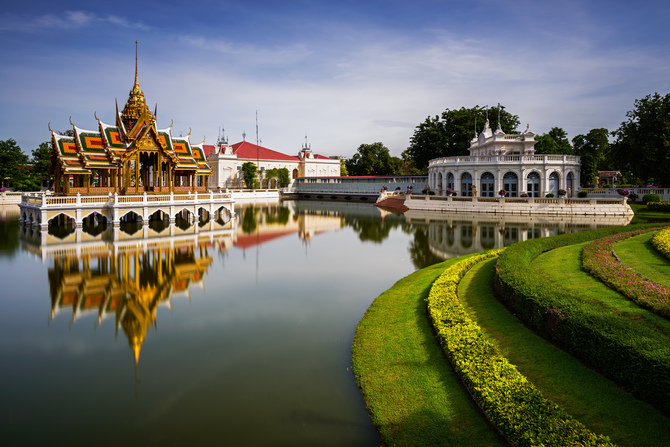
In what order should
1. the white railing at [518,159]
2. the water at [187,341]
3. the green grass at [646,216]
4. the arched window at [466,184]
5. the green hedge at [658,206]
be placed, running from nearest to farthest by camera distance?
the water at [187,341] → the green grass at [646,216] → the green hedge at [658,206] → the white railing at [518,159] → the arched window at [466,184]

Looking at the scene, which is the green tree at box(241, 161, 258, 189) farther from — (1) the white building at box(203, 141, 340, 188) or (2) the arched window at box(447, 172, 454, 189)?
(2) the arched window at box(447, 172, 454, 189)

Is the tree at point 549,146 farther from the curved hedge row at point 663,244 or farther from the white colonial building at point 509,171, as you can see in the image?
the curved hedge row at point 663,244

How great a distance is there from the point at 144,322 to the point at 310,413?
5.95m

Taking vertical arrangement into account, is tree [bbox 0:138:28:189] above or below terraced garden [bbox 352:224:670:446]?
above

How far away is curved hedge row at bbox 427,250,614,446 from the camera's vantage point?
16.7ft

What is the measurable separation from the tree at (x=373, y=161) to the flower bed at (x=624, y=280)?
2879 inches

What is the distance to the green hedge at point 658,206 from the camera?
35.2 meters

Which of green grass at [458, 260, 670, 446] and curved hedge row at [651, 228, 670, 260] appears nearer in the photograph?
green grass at [458, 260, 670, 446]

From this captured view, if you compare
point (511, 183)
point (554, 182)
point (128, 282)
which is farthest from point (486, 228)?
point (128, 282)

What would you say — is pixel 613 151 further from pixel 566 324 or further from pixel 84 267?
pixel 84 267

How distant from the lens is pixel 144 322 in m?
10.9

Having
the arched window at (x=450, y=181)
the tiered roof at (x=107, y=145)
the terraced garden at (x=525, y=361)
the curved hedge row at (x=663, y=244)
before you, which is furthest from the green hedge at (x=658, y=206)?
the tiered roof at (x=107, y=145)

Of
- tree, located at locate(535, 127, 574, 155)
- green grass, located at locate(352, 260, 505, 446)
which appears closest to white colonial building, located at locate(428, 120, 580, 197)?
tree, located at locate(535, 127, 574, 155)

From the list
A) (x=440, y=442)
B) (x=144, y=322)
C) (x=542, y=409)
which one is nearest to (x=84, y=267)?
(x=144, y=322)
